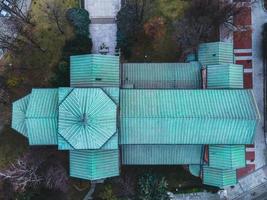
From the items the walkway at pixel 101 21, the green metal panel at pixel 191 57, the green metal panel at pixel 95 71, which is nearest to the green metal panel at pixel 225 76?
the green metal panel at pixel 191 57

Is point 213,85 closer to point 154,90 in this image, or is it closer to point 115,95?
point 154,90

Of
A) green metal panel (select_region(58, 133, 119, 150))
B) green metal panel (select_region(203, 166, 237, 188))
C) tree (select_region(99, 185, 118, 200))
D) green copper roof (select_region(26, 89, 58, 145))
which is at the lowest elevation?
tree (select_region(99, 185, 118, 200))

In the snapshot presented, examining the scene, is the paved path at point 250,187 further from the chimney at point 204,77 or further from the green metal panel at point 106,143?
the green metal panel at point 106,143

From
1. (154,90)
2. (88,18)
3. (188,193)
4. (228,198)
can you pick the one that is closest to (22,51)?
(88,18)

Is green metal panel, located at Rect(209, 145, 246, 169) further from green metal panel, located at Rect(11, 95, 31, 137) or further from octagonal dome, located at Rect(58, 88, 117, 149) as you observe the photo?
green metal panel, located at Rect(11, 95, 31, 137)

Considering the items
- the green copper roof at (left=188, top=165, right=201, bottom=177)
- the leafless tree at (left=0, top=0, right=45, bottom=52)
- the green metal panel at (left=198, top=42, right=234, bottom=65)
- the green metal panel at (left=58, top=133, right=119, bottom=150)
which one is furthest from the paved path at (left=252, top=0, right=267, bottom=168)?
A: the leafless tree at (left=0, top=0, right=45, bottom=52)

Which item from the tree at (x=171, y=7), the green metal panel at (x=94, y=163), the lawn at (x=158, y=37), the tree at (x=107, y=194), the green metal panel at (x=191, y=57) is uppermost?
the tree at (x=171, y=7)
